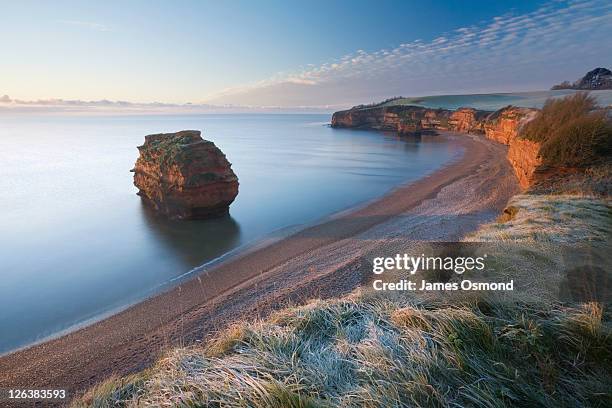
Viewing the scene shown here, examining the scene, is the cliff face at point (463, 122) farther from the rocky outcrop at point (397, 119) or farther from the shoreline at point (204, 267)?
the shoreline at point (204, 267)

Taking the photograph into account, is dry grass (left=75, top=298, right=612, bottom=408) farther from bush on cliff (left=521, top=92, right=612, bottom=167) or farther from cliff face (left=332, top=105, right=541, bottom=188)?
cliff face (left=332, top=105, right=541, bottom=188)

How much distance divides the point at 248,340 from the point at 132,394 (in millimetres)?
1367

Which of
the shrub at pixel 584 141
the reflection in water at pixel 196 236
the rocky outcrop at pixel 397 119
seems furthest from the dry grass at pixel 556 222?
the rocky outcrop at pixel 397 119

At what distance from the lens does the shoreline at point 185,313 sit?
621 cm

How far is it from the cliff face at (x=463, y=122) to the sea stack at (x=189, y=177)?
13.9 meters

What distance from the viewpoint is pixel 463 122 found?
62.6 metres

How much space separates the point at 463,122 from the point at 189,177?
62519 millimetres

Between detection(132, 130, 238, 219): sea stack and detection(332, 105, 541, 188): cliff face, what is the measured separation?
13859 millimetres

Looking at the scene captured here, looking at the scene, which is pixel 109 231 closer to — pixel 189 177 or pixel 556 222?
pixel 189 177

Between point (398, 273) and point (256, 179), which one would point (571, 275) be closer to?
point (398, 273)

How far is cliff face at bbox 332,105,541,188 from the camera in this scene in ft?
55.2

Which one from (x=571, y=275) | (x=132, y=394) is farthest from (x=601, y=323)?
(x=132, y=394)

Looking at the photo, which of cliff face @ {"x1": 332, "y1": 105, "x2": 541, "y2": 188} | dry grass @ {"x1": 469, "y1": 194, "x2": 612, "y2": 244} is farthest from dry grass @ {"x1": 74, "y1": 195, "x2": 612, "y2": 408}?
cliff face @ {"x1": 332, "y1": 105, "x2": 541, "y2": 188}

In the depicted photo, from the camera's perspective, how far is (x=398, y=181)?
25219 millimetres
